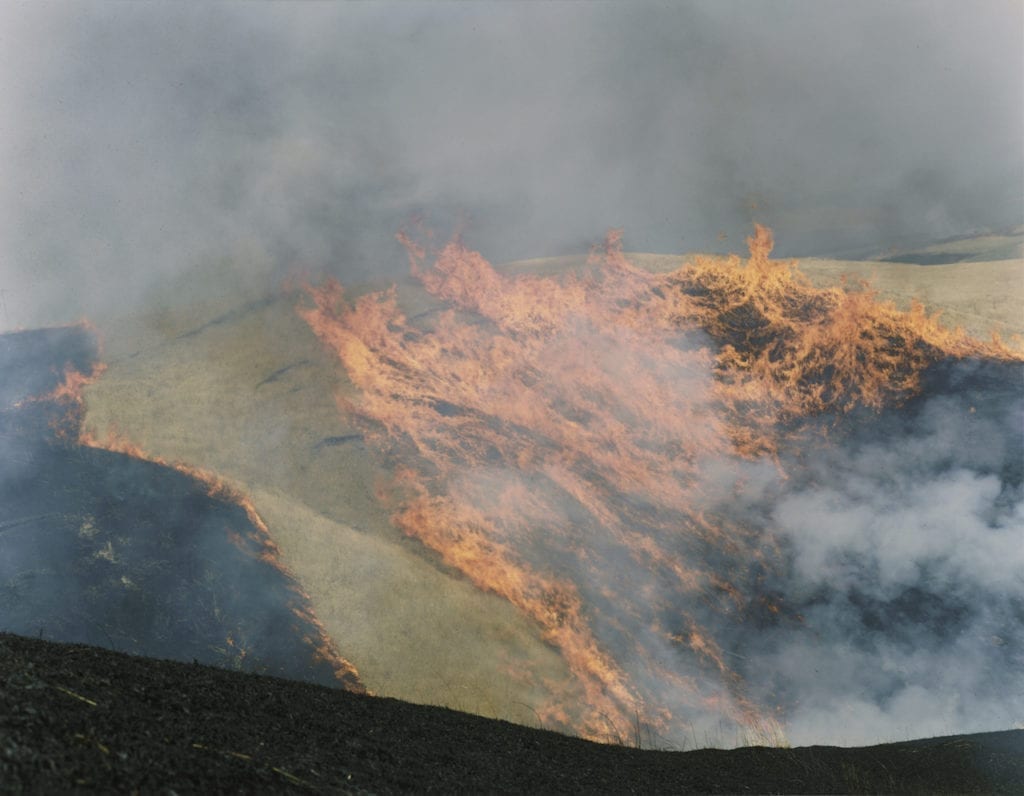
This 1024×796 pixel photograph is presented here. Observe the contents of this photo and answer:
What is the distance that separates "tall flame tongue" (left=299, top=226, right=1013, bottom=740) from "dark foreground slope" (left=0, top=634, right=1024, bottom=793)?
17.7 feet

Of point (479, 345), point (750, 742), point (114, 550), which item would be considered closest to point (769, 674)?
point (750, 742)

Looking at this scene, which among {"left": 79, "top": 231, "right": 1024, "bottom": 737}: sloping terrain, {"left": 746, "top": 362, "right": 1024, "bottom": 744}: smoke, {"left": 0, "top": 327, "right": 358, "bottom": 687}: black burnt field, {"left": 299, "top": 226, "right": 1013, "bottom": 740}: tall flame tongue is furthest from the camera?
{"left": 299, "top": 226, "right": 1013, "bottom": 740}: tall flame tongue

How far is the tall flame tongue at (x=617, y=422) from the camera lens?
1652 centimetres

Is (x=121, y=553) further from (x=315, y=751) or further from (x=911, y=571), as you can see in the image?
(x=911, y=571)

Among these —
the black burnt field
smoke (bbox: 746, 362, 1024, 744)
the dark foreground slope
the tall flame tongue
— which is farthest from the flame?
smoke (bbox: 746, 362, 1024, 744)

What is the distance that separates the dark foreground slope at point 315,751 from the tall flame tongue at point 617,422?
540cm

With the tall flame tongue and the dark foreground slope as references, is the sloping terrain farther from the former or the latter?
the dark foreground slope

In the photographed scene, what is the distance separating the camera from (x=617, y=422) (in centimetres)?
1773

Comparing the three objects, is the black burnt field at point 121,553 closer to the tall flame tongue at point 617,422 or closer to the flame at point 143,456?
the flame at point 143,456

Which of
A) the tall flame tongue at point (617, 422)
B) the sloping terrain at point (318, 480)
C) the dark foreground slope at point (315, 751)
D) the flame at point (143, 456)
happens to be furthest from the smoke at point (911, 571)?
the flame at point (143, 456)

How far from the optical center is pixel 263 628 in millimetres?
14891

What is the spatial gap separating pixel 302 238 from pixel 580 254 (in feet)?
23.6

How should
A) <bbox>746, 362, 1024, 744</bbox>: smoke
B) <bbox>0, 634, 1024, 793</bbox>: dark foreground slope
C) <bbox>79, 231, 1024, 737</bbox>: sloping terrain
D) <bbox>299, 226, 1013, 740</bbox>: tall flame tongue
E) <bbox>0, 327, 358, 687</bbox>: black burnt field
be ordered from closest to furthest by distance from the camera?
<bbox>0, 634, 1024, 793</bbox>: dark foreground slope → <bbox>0, 327, 358, 687</bbox>: black burnt field → <bbox>79, 231, 1024, 737</bbox>: sloping terrain → <bbox>746, 362, 1024, 744</bbox>: smoke → <bbox>299, 226, 1013, 740</bbox>: tall flame tongue

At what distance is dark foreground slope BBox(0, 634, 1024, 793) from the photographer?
466 centimetres
